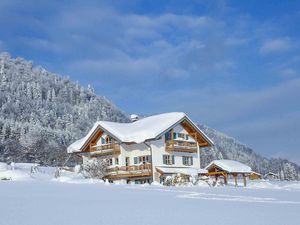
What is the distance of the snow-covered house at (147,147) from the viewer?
40.6 m

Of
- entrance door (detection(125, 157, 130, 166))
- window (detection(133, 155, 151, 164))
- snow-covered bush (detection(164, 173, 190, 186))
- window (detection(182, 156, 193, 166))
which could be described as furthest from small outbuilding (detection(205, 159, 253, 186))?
snow-covered bush (detection(164, 173, 190, 186))

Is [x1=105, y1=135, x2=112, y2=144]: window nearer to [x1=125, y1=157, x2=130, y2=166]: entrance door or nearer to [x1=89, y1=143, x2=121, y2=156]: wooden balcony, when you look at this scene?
[x1=89, y1=143, x2=121, y2=156]: wooden balcony

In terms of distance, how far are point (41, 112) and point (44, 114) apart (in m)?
1.64

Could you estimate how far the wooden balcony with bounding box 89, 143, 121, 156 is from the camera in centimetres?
4178

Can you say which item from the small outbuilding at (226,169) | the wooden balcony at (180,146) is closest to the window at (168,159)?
the wooden balcony at (180,146)

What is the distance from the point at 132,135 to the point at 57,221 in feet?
104

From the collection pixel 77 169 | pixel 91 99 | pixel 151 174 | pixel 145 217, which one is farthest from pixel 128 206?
pixel 91 99

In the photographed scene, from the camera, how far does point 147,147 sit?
41500 mm

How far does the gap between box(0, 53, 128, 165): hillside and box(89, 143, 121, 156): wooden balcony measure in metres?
30.7

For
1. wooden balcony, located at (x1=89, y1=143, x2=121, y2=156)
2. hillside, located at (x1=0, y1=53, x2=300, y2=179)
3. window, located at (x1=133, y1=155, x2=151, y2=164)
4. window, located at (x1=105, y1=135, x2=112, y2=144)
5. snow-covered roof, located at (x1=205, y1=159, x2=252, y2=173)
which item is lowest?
snow-covered roof, located at (x1=205, y1=159, x2=252, y2=173)

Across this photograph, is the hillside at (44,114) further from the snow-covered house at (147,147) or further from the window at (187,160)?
the window at (187,160)

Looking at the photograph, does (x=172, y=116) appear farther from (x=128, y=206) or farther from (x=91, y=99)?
(x=91, y=99)

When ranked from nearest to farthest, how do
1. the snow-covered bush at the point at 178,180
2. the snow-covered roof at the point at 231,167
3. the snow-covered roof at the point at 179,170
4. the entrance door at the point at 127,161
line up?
the snow-covered bush at the point at 178,180
the snow-covered roof at the point at 179,170
the entrance door at the point at 127,161
the snow-covered roof at the point at 231,167

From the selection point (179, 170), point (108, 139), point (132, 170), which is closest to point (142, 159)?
point (132, 170)
